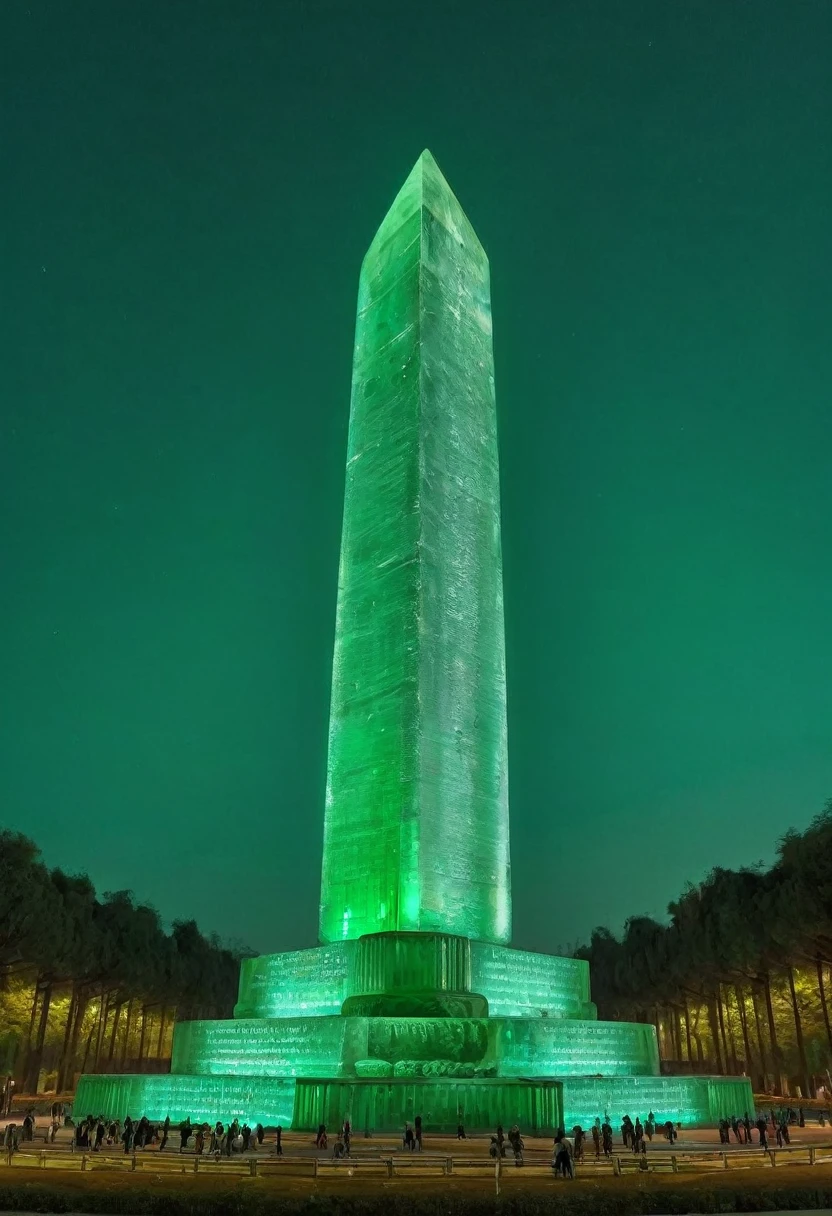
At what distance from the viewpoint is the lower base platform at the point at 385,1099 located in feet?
48.3

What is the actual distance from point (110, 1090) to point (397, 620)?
11.0m

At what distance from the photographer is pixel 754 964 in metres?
37.9

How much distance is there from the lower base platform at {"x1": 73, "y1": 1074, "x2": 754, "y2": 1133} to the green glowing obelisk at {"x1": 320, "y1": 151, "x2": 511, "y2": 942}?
544cm

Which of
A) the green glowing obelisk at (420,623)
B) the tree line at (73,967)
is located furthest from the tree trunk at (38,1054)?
the green glowing obelisk at (420,623)

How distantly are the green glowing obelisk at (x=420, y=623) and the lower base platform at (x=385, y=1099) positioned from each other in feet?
17.8

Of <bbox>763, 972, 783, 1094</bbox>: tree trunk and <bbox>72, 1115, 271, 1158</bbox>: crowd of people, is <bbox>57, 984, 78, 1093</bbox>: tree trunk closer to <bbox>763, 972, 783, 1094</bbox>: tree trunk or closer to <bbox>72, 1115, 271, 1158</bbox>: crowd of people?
<bbox>763, 972, 783, 1094</bbox>: tree trunk

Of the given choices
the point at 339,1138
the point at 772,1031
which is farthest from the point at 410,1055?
the point at 772,1031

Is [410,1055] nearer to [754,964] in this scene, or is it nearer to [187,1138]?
[187,1138]

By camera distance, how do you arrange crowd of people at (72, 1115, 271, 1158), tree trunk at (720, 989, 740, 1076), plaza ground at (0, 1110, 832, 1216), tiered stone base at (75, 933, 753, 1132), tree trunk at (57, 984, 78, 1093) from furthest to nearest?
tree trunk at (720, 989, 740, 1076), tree trunk at (57, 984, 78, 1093), tiered stone base at (75, 933, 753, 1132), crowd of people at (72, 1115, 271, 1158), plaza ground at (0, 1110, 832, 1216)

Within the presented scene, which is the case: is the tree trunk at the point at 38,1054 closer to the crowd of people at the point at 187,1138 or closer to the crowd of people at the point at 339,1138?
the crowd of people at the point at 339,1138

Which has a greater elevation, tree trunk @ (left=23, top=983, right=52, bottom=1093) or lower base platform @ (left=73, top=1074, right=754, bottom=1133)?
tree trunk @ (left=23, top=983, right=52, bottom=1093)

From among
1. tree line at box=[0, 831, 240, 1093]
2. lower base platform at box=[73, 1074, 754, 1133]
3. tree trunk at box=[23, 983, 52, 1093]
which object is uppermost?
tree line at box=[0, 831, 240, 1093]

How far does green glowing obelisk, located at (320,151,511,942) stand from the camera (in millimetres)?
21828

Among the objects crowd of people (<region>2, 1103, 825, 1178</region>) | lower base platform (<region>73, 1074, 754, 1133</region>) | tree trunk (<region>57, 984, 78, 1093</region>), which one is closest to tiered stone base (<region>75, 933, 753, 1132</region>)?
lower base platform (<region>73, 1074, 754, 1133</region>)
